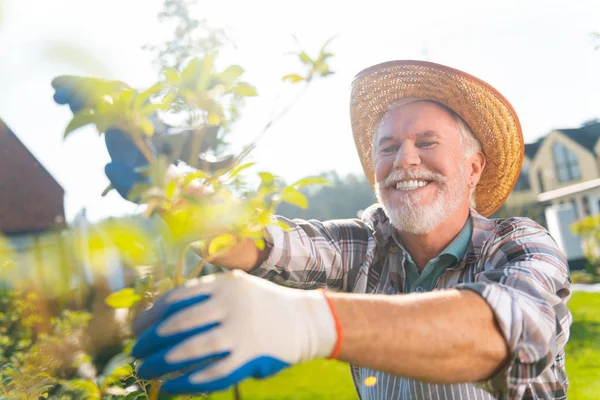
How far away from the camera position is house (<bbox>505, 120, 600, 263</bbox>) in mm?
24094

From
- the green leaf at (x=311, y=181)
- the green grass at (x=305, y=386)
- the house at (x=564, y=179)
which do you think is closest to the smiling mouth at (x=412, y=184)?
the green leaf at (x=311, y=181)

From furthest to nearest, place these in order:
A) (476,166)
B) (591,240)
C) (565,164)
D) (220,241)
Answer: (565,164) < (591,240) < (476,166) < (220,241)

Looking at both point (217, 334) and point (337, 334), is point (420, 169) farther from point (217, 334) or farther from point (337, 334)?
point (217, 334)

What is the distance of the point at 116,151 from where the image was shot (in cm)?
107

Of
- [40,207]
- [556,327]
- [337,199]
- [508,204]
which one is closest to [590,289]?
[508,204]

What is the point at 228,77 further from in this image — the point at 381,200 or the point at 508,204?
the point at 508,204

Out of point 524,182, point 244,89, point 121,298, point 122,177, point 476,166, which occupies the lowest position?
point 524,182

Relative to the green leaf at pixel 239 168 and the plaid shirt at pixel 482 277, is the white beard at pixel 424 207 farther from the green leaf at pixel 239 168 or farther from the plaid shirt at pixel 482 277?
the green leaf at pixel 239 168

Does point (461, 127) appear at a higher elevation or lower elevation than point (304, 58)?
lower

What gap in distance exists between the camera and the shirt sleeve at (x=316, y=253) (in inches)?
81.4

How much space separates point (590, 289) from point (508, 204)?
5.86 meters

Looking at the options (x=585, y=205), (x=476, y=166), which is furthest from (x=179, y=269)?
(x=585, y=205)

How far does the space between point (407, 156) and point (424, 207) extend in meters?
0.22

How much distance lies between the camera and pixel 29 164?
33.4ft
